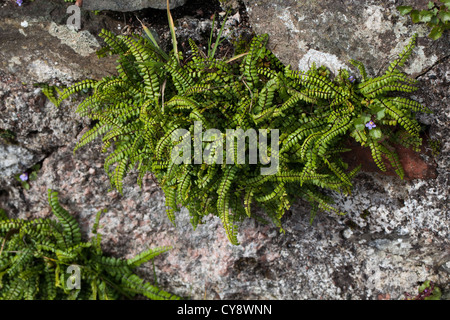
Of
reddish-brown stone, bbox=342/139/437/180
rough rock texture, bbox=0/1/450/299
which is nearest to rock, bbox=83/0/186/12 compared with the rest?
rough rock texture, bbox=0/1/450/299

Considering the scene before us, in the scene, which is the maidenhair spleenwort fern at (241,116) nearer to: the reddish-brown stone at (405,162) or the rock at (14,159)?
the reddish-brown stone at (405,162)

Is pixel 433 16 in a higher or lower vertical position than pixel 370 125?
higher

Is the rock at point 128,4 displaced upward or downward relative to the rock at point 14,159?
upward

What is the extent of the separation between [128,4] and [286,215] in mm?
2585

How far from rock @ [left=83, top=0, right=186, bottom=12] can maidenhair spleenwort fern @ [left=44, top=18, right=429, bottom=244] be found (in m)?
0.38

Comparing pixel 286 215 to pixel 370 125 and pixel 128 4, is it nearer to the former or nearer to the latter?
pixel 370 125

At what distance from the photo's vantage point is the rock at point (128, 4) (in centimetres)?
332

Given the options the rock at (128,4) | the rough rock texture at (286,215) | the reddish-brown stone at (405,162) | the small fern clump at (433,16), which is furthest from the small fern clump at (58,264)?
Result: the small fern clump at (433,16)

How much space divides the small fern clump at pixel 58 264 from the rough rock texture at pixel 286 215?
0.19 m

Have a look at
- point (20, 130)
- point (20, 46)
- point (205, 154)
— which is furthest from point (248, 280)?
point (20, 46)

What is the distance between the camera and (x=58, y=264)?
3988mm

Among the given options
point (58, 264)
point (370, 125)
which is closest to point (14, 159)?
point (58, 264)

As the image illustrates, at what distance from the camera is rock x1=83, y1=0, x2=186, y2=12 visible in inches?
131

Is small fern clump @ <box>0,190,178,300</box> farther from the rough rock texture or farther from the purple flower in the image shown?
the purple flower
